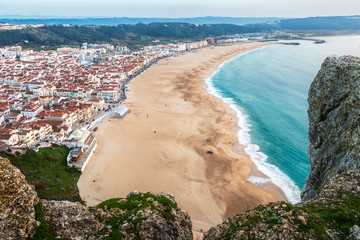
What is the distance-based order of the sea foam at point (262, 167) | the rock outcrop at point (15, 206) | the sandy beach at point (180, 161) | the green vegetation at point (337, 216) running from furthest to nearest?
1. the sea foam at point (262, 167)
2. the sandy beach at point (180, 161)
3. the green vegetation at point (337, 216)
4. the rock outcrop at point (15, 206)

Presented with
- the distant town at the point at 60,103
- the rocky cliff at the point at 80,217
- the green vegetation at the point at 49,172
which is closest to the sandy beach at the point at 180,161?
the green vegetation at the point at 49,172

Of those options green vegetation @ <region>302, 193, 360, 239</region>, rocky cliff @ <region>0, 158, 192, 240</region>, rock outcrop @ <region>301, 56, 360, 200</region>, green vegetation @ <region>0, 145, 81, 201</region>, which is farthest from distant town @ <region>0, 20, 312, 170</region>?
green vegetation @ <region>302, 193, 360, 239</region>

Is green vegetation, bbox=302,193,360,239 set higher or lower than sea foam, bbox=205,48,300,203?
higher

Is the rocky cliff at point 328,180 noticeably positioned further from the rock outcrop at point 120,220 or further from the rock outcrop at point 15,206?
the rock outcrop at point 15,206

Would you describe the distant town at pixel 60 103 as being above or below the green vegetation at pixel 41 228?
below

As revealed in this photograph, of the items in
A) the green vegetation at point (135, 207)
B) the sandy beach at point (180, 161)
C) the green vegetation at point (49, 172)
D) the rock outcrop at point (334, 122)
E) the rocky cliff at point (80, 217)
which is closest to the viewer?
the rocky cliff at point (80, 217)

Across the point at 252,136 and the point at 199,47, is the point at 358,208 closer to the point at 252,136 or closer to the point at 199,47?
the point at 252,136

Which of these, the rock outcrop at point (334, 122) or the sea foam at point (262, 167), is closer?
the rock outcrop at point (334, 122)

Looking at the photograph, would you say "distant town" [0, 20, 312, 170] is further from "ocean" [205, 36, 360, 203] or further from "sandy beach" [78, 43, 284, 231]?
"ocean" [205, 36, 360, 203]
